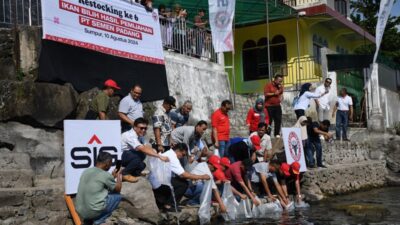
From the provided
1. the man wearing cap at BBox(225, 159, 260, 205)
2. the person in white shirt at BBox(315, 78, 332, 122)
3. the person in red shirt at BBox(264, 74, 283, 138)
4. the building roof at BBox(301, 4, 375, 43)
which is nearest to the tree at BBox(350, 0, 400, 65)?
the building roof at BBox(301, 4, 375, 43)

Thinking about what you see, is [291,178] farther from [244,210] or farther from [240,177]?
[244,210]

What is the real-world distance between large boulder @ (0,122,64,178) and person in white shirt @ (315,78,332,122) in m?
8.06

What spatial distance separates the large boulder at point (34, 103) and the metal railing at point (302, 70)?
47.5ft

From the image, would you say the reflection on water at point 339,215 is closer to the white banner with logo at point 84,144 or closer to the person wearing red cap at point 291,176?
the person wearing red cap at point 291,176

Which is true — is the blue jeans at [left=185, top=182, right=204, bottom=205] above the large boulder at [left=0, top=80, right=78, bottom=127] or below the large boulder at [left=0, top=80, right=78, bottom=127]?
below

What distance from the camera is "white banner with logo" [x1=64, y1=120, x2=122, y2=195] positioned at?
732 cm

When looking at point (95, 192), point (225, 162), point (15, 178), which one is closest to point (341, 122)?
point (225, 162)

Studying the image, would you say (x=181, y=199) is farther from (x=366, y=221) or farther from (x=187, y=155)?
(x=366, y=221)

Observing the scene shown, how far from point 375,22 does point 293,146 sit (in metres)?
22.3

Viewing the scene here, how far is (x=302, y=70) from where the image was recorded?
905 inches

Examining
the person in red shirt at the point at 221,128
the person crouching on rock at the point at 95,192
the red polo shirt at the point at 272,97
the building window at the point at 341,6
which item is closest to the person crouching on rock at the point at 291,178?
the person in red shirt at the point at 221,128

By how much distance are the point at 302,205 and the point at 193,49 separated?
23.7 ft

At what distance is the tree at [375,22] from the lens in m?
31.8

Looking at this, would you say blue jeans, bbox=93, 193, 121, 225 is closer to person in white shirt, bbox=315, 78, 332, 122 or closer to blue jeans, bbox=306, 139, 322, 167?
blue jeans, bbox=306, 139, 322, 167
